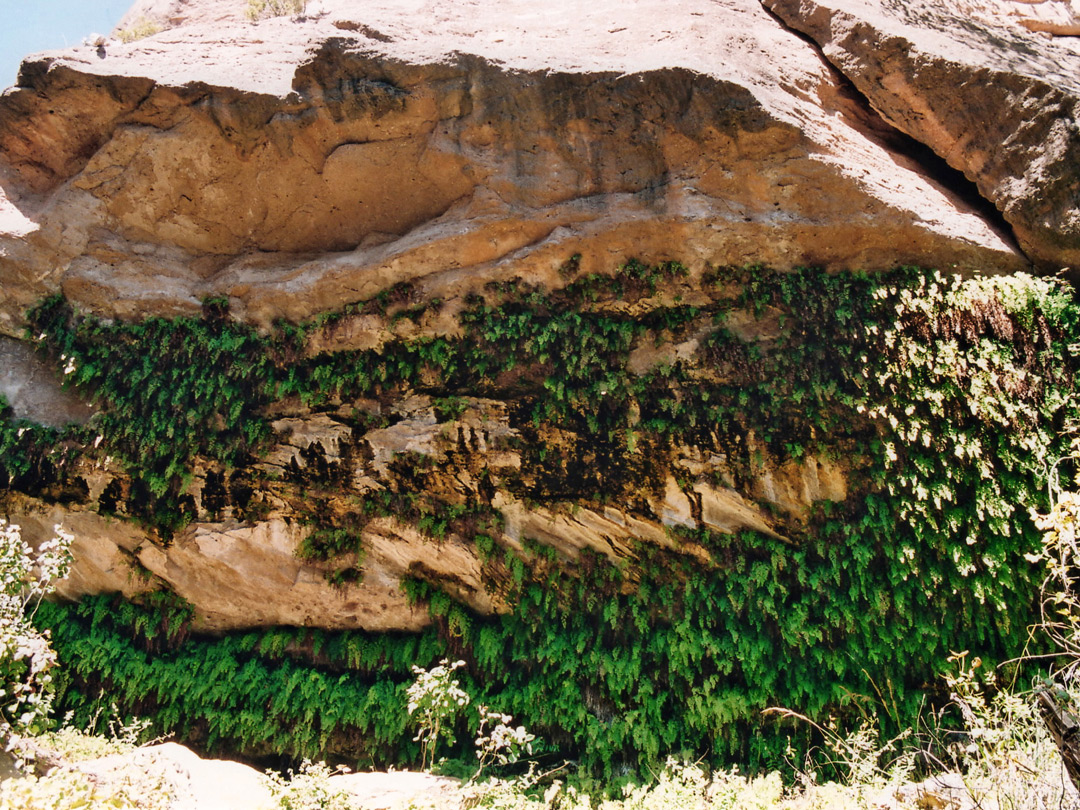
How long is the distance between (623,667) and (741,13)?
32.2ft

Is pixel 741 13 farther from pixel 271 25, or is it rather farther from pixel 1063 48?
pixel 271 25

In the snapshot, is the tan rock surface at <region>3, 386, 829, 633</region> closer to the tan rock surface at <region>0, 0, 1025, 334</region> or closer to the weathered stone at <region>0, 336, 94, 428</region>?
the weathered stone at <region>0, 336, 94, 428</region>

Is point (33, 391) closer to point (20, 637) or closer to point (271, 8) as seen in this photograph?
point (20, 637)

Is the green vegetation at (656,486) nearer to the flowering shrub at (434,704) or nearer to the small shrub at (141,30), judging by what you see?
the flowering shrub at (434,704)

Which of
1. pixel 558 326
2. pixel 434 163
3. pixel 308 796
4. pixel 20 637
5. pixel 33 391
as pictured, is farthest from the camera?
pixel 33 391

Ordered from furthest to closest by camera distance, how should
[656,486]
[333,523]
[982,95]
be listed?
[333,523]
[656,486]
[982,95]

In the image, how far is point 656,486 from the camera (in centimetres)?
873

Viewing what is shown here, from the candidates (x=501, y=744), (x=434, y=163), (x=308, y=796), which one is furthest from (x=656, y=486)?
(x=434, y=163)

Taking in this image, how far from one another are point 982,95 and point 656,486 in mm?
6638

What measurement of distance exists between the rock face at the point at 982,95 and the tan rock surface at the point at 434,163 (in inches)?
15.4

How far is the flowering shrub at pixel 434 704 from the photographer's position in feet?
25.7

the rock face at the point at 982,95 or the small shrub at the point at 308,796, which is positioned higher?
the rock face at the point at 982,95

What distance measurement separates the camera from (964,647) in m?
7.51

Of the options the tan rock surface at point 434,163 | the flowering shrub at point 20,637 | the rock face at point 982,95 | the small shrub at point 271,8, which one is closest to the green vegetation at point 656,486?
the tan rock surface at point 434,163
